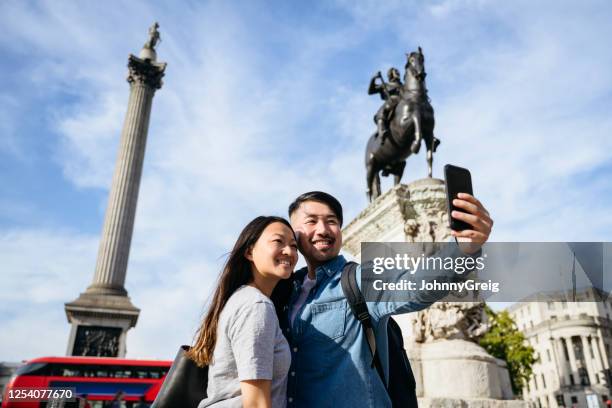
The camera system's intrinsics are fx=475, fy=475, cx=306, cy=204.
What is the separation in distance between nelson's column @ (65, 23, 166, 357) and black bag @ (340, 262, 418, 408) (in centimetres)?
1916

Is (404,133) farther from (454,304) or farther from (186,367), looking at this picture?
(186,367)

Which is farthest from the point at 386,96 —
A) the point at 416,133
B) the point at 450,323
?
the point at 450,323

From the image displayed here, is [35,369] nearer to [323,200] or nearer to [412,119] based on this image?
[412,119]

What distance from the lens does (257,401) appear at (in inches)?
62.4

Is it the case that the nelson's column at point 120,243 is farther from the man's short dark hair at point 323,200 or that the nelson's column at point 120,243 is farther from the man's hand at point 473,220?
the man's hand at point 473,220

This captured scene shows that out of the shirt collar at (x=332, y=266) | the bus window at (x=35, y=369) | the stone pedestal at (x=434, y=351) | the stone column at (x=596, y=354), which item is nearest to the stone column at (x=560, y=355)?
the stone column at (x=596, y=354)

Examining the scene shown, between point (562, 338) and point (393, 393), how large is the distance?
58625 millimetres

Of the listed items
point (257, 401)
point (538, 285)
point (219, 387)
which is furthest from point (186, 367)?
point (538, 285)

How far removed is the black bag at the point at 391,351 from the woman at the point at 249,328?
0.25 metres

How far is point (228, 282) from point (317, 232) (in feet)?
1.52

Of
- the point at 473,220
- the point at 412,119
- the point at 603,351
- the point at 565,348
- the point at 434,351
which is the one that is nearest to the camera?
the point at 473,220

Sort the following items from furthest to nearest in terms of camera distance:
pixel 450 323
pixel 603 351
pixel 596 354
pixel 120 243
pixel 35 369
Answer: pixel 596 354
pixel 603 351
pixel 120 243
pixel 35 369
pixel 450 323

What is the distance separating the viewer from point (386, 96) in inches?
394

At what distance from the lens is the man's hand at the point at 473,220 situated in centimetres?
160
